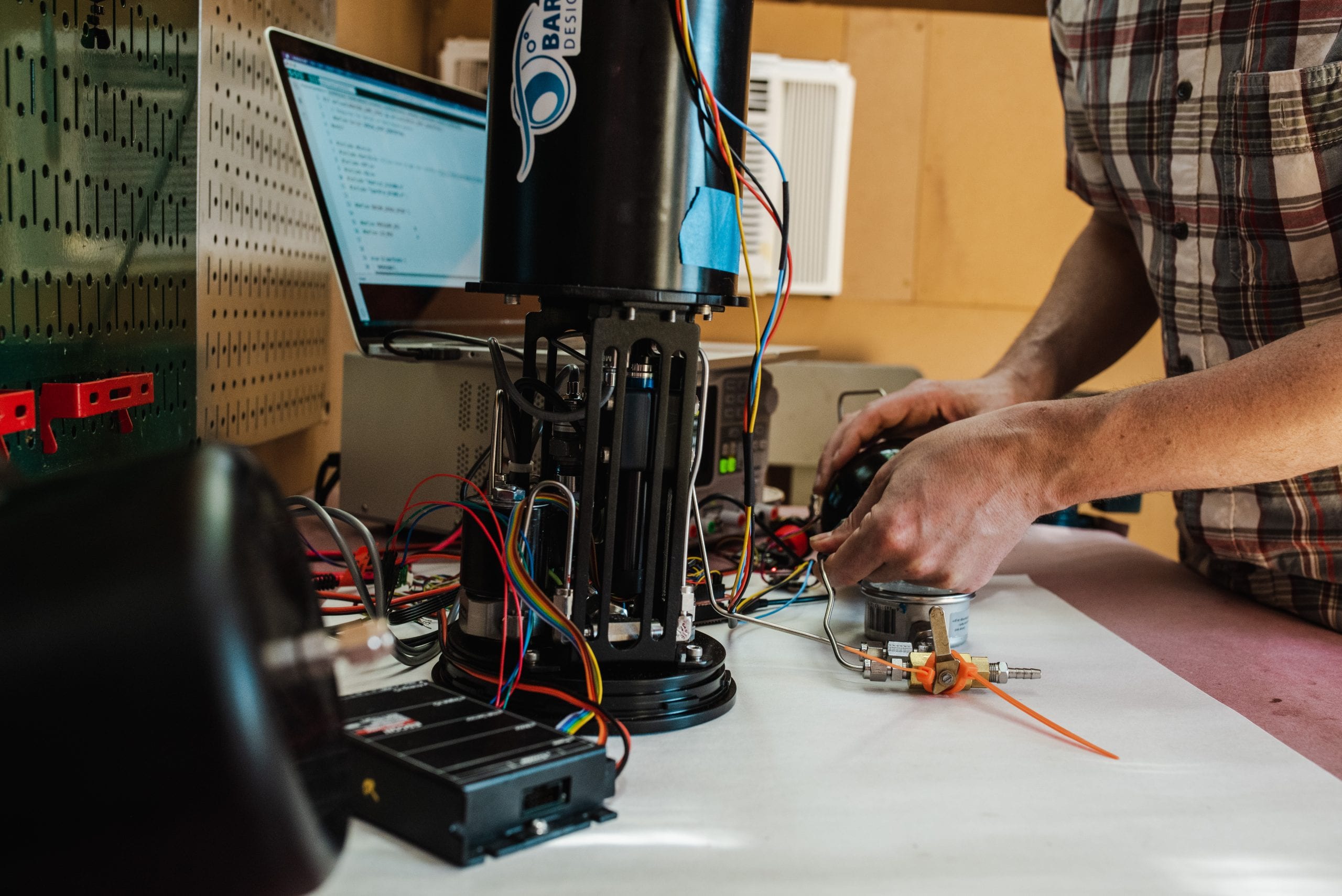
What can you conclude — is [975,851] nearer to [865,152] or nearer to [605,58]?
[605,58]

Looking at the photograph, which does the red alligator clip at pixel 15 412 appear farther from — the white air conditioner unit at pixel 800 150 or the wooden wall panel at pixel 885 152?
the wooden wall panel at pixel 885 152

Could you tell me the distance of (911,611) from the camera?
3.01ft

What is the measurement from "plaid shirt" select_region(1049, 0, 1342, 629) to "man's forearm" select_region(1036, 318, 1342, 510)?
0.26 metres

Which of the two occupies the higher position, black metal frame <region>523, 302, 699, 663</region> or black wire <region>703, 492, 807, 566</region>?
black metal frame <region>523, 302, 699, 663</region>

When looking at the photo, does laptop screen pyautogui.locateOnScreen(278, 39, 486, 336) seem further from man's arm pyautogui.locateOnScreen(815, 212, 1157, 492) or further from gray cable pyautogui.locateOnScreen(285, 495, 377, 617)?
man's arm pyautogui.locateOnScreen(815, 212, 1157, 492)

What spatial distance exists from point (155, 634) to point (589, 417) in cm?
37

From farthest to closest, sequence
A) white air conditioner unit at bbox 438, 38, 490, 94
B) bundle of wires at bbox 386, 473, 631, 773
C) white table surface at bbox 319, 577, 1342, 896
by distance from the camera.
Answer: white air conditioner unit at bbox 438, 38, 490, 94
bundle of wires at bbox 386, 473, 631, 773
white table surface at bbox 319, 577, 1342, 896

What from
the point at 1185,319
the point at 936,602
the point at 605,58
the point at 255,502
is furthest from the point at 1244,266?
the point at 255,502

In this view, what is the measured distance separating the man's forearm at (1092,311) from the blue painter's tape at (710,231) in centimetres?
87

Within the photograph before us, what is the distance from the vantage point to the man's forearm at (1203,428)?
861 mm

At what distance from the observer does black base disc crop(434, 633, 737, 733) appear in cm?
71

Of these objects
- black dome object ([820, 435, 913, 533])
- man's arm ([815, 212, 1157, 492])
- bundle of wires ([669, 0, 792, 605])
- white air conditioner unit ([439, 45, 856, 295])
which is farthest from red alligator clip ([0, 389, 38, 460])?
white air conditioner unit ([439, 45, 856, 295])

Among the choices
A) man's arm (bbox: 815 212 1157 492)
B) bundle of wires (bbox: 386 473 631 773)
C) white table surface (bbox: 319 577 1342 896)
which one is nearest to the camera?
white table surface (bbox: 319 577 1342 896)

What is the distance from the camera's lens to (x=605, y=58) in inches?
27.5
